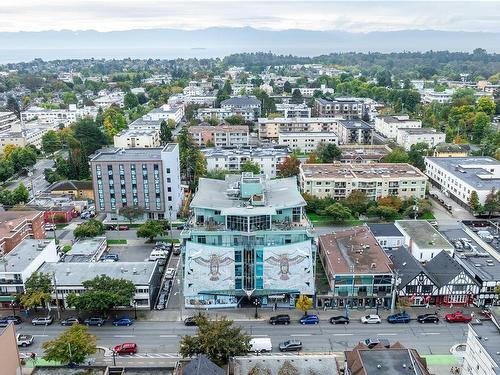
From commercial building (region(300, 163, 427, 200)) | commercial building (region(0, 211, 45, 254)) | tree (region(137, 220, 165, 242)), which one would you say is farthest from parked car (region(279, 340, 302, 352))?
commercial building (region(300, 163, 427, 200))

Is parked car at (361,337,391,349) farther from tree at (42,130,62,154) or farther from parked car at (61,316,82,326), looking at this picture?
tree at (42,130,62,154)

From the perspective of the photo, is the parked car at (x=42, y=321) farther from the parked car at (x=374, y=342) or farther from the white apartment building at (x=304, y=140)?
the white apartment building at (x=304, y=140)

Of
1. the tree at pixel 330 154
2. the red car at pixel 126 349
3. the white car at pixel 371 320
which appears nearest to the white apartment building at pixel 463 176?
the tree at pixel 330 154

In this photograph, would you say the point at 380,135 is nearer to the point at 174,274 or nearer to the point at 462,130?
the point at 462,130

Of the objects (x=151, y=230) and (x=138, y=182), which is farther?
(x=138, y=182)

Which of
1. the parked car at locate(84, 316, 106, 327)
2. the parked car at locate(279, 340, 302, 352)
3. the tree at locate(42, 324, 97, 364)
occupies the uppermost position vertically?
the tree at locate(42, 324, 97, 364)

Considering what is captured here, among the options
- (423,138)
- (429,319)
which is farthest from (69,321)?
(423,138)

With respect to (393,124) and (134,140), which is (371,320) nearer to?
(134,140)
